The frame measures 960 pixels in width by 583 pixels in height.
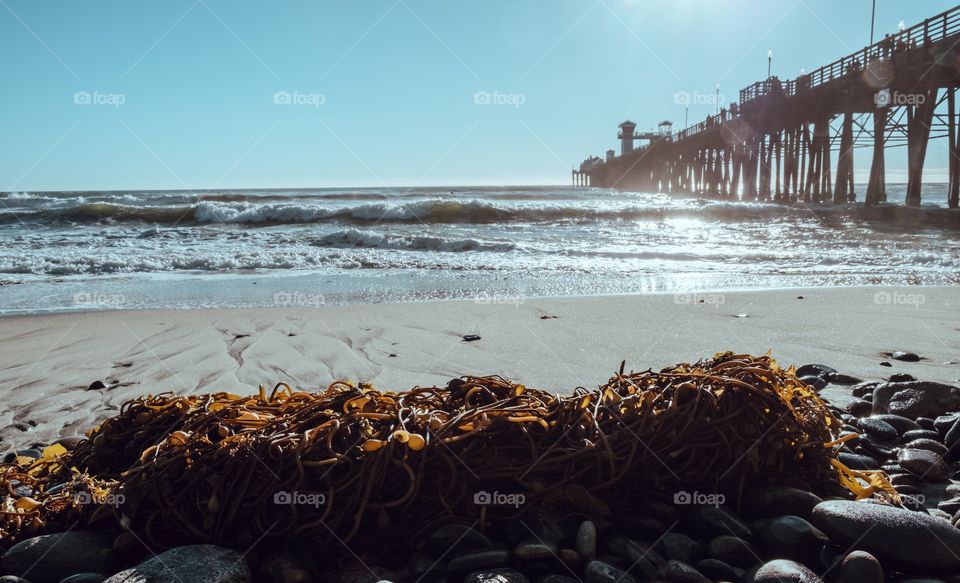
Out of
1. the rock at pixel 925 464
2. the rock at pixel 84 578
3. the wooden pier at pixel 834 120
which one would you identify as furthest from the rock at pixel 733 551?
the wooden pier at pixel 834 120

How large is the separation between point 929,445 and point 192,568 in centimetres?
265

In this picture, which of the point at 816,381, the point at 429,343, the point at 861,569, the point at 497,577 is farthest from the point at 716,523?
the point at 429,343

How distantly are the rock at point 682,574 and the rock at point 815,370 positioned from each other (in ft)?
8.28

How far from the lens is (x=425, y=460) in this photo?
1801mm

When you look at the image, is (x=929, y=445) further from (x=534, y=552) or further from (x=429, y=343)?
(x=429, y=343)

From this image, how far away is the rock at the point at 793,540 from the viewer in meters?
1.65

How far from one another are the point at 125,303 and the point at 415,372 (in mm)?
4954

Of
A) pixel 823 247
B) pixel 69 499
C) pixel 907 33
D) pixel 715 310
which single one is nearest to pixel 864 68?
pixel 907 33

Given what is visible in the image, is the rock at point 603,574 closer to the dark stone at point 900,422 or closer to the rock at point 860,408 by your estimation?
the dark stone at point 900,422

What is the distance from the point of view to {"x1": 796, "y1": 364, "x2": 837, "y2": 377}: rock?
12.1ft

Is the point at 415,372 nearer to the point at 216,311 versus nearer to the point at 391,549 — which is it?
the point at 391,549

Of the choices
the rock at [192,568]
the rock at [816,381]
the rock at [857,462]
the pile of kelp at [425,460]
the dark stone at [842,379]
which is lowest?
the dark stone at [842,379]

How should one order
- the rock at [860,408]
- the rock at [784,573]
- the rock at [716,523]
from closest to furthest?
the rock at [784,573] < the rock at [716,523] < the rock at [860,408]

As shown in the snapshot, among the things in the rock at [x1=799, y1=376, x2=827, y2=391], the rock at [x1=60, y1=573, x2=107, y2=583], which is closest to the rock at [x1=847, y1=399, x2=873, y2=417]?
the rock at [x1=799, y1=376, x2=827, y2=391]
